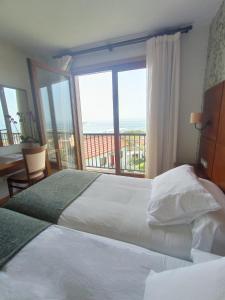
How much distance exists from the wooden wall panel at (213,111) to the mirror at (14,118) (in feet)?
9.93

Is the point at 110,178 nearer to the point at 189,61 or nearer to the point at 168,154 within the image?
the point at 168,154

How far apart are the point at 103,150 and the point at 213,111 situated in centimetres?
284

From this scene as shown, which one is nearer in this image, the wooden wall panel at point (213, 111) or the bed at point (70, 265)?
the bed at point (70, 265)

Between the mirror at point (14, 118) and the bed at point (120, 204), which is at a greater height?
the mirror at point (14, 118)

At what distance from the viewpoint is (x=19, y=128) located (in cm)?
296

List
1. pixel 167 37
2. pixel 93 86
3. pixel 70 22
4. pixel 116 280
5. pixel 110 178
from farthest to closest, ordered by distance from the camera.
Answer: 1. pixel 93 86
2. pixel 167 37
3. pixel 70 22
4. pixel 110 178
5. pixel 116 280

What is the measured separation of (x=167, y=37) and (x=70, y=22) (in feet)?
4.64

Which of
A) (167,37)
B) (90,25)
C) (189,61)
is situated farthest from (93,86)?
(189,61)

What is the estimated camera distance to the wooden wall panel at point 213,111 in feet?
5.52

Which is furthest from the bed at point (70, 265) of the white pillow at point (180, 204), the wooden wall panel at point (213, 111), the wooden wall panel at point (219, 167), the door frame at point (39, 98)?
the door frame at point (39, 98)

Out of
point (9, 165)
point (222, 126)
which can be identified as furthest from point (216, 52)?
point (9, 165)

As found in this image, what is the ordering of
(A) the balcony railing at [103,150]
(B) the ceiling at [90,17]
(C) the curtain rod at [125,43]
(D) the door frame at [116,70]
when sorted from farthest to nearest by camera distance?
(A) the balcony railing at [103,150] < (D) the door frame at [116,70] < (C) the curtain rod at [125,43] < (B) the ceiling at [90,17]

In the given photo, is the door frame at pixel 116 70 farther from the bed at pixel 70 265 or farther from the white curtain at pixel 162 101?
the bed at pixel 70 265

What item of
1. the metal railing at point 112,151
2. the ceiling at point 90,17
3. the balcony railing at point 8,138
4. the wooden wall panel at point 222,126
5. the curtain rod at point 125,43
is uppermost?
the ceiling at point 90,17
